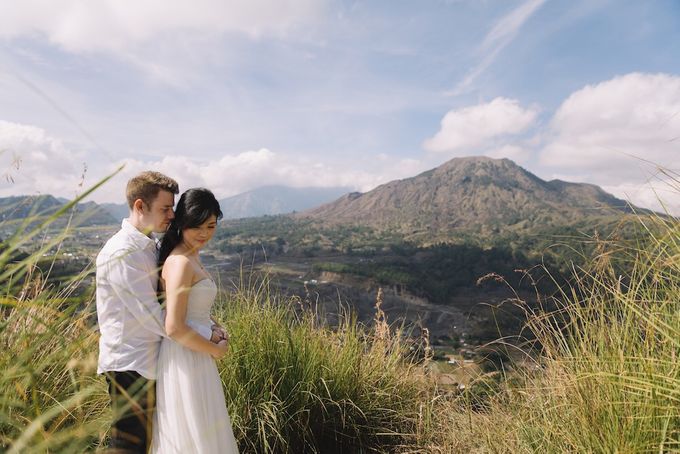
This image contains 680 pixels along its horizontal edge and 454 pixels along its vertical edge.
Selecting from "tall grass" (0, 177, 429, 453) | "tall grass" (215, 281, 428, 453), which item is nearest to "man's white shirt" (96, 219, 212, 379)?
"tall grass" (0, 177, 429, 453)

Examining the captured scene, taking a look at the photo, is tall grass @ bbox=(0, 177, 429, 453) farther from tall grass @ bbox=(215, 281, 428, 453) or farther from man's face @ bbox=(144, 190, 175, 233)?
man's face @ bbox=(144, 190, 175, 233)

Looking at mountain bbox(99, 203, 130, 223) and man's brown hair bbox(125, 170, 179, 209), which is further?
man's brown hair bbox(125, 170, 179, 209)

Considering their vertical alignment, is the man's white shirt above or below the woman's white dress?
above

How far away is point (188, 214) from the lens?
210 centimetres

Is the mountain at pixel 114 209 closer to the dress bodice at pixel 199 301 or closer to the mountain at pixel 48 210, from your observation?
the mountain at pixel 48 210

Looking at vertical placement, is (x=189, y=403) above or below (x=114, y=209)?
below

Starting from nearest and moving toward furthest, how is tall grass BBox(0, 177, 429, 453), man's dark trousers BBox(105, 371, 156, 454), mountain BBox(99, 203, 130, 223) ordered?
1. mountain BBox(99, 203, 130, 223)
2. man's dark trousers BBox(105, 371, 156, 454)
3. tall grass BBox(0, 177, 429, 453)

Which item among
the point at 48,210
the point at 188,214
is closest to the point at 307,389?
the point at 188,214

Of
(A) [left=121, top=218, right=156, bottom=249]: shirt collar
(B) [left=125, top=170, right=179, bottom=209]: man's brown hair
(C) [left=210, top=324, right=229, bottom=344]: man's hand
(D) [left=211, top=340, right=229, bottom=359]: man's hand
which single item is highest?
(B) [left=125, top=170, right=179, bottom=209]: man's brown hair

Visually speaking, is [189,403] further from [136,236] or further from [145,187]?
[145,187]

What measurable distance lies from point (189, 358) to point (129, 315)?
0.34 m

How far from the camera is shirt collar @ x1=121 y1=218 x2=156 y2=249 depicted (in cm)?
202

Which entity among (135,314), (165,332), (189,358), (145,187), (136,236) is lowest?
(189,358)

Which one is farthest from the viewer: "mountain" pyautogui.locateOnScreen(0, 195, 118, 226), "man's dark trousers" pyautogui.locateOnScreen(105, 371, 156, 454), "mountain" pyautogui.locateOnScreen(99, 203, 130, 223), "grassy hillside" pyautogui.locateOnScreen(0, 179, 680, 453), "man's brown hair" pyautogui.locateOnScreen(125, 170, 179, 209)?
"man's brown hair" pyautogui.locateOnScreen(125, 170, 179, 209)
